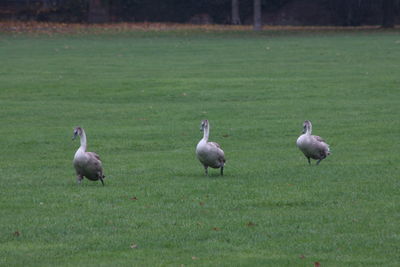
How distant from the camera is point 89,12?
76.8m

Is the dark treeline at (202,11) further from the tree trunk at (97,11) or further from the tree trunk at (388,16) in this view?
the tree trunk at (388,16)

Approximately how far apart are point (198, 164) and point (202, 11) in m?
64.5

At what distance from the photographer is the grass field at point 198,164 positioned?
10.7 metres

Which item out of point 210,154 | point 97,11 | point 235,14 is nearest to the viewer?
point 210,154

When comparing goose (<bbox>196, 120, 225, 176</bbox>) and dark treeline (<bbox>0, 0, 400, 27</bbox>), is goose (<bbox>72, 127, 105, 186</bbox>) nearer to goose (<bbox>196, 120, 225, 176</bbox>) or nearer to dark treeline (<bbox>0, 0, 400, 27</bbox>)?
goose (<bbox>196, 120, 225, 176</bbox>)

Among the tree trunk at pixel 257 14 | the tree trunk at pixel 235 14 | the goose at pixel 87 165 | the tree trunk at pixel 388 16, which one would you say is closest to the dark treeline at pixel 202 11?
the tree trunk at pixel 235 14

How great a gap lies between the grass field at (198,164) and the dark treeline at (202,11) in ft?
114

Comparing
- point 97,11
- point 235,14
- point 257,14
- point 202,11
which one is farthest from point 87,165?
point 202,11

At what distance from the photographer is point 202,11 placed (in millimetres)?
80938

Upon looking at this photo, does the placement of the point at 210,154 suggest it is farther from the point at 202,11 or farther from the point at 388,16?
the point at 202,11

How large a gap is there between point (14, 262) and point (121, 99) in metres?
19.5

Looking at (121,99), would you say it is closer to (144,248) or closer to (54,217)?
(54,217)

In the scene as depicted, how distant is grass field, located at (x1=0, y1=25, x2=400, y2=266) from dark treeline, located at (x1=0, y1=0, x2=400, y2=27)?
34.8m

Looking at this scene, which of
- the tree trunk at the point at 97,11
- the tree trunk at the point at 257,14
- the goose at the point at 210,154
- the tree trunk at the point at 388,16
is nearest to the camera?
the goose at the point at 210,154
